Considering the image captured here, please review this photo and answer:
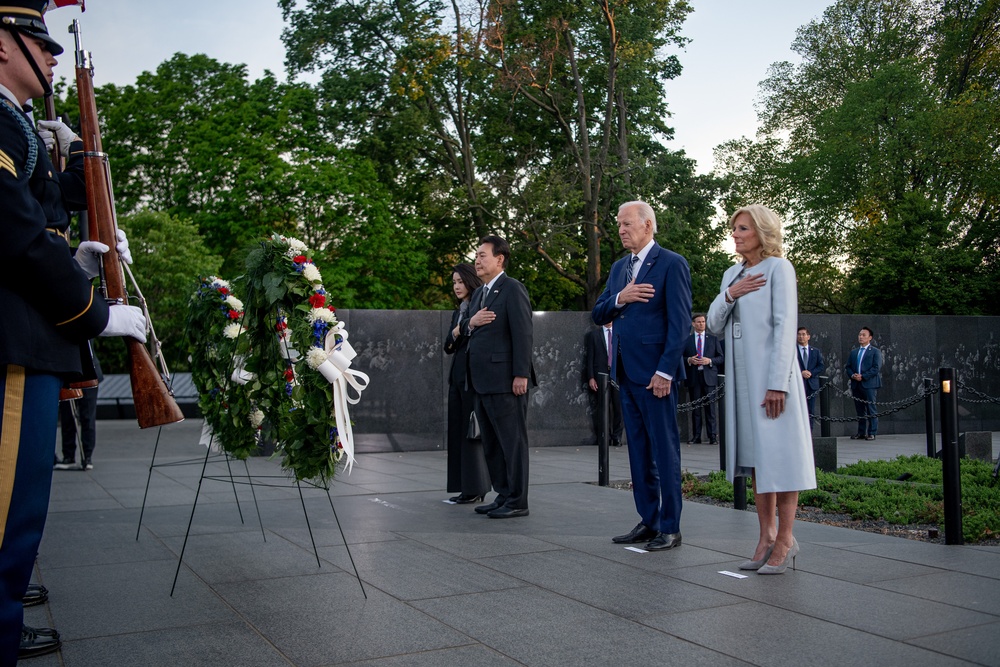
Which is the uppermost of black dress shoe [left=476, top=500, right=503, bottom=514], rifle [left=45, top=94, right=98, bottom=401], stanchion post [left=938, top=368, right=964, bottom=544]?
rifle [left=45, top=94, right=98, bottom=401]

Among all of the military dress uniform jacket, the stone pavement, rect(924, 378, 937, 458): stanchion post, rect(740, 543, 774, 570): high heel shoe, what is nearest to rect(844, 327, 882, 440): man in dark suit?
rect(924, 378, 937, 458): stanchion post

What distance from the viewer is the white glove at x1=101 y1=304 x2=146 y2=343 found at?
141 inches

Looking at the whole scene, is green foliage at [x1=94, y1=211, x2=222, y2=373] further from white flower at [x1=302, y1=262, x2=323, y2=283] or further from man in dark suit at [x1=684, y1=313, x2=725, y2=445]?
white flower at [x1=302, y1=262, x2=323, y2=283]

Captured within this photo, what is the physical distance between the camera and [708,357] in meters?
15.8

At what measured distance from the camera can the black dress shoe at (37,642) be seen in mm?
3975

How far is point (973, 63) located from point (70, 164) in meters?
39.2

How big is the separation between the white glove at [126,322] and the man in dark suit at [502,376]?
13.5ft

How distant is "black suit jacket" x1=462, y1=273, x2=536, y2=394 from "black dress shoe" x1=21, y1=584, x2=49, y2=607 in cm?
362

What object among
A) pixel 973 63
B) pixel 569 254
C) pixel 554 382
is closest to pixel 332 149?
pixel 569 254

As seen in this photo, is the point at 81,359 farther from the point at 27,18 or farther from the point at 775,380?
the point at 775,380

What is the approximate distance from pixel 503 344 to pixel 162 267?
2220 cm

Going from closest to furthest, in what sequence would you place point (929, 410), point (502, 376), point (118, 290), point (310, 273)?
point (118, 290)
point (310, 273)
point (502, 376)
point (929, 410)

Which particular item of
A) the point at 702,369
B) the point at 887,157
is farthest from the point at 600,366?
the point at 887,157

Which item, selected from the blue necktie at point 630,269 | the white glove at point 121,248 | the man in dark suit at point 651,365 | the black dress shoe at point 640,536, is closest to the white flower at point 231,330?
the white glove at point 121,248
